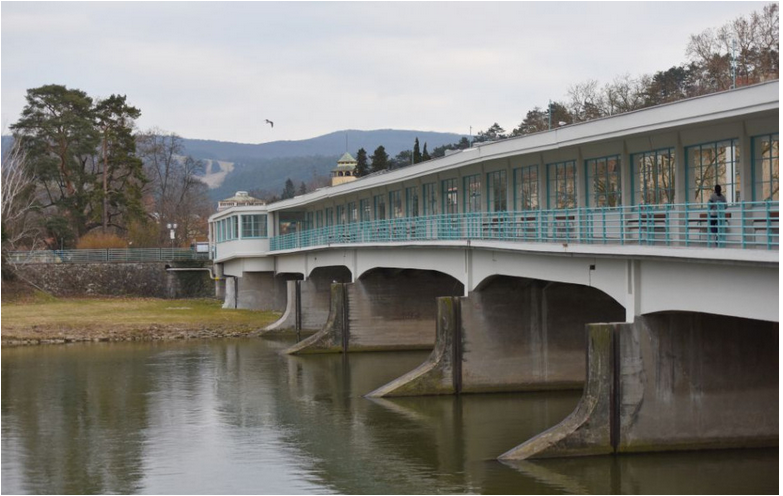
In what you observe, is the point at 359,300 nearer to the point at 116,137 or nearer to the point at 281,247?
the point at 281,247

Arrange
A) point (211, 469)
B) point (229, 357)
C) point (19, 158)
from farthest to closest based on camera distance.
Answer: point (19, 158), point (229, 357), point (211, 469)

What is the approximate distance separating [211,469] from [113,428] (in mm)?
6867

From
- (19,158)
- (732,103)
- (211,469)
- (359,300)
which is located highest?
(19,158)

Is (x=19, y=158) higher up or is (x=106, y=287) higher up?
(x=19, y=158)

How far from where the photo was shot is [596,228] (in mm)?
33438

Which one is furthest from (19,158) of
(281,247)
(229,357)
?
(229,357)

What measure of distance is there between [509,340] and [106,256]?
5825 cm

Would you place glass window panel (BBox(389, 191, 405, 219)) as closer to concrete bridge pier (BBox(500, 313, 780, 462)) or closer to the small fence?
concrete bridge pier (BBox(500, 313, 780, 462))

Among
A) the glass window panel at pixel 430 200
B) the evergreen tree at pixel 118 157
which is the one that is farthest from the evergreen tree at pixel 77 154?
the glass window panel at pixel 430 200

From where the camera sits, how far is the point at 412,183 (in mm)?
51938

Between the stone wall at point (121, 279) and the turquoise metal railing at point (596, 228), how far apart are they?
21800 mm

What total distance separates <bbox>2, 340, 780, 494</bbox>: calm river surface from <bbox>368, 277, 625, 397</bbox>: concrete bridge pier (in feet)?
2.34

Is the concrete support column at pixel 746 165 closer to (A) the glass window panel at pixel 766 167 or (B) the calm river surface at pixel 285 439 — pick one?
(A) the glass window panel at pixel 766 167

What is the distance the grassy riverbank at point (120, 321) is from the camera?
57.7 meters
